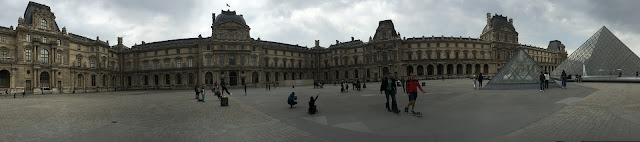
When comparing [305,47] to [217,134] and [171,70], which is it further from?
[217,134]

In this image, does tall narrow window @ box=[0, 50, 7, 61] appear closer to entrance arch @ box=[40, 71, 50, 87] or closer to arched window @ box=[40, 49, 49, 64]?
arched window @ box=[40, 49, 49, 64]

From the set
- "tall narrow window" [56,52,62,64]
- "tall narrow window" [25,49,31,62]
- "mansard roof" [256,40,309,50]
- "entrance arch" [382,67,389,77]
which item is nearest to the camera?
"tall narrow window" [25,49,31,62]

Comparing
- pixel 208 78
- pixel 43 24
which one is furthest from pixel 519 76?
pixel 43 24

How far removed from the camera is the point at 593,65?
33.5 metres

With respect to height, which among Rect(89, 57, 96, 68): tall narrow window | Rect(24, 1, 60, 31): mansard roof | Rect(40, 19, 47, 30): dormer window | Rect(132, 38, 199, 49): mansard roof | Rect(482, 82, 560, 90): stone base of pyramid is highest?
Rect(24, 1, 60, 31): mansard roof

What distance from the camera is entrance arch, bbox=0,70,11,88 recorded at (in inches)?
1560

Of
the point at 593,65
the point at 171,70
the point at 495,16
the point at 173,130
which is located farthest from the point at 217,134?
the point at 495,16

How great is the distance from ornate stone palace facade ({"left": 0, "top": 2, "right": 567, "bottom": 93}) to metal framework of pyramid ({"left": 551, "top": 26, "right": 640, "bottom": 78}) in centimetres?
2543

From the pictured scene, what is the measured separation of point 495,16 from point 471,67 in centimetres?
1885

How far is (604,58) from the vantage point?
33.0 m

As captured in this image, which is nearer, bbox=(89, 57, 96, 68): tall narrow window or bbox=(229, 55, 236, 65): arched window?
bbox=(89, 57, 96, 68): tall narrow window

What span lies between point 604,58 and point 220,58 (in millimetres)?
59041

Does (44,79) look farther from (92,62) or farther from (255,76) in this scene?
(255,76)

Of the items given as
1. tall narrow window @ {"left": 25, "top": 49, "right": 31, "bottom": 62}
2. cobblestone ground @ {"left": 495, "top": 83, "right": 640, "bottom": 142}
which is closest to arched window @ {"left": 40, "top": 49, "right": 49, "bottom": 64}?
tall narrow window @ {"left": 25, "top": 49, "right": 31, "bottom": 62}
